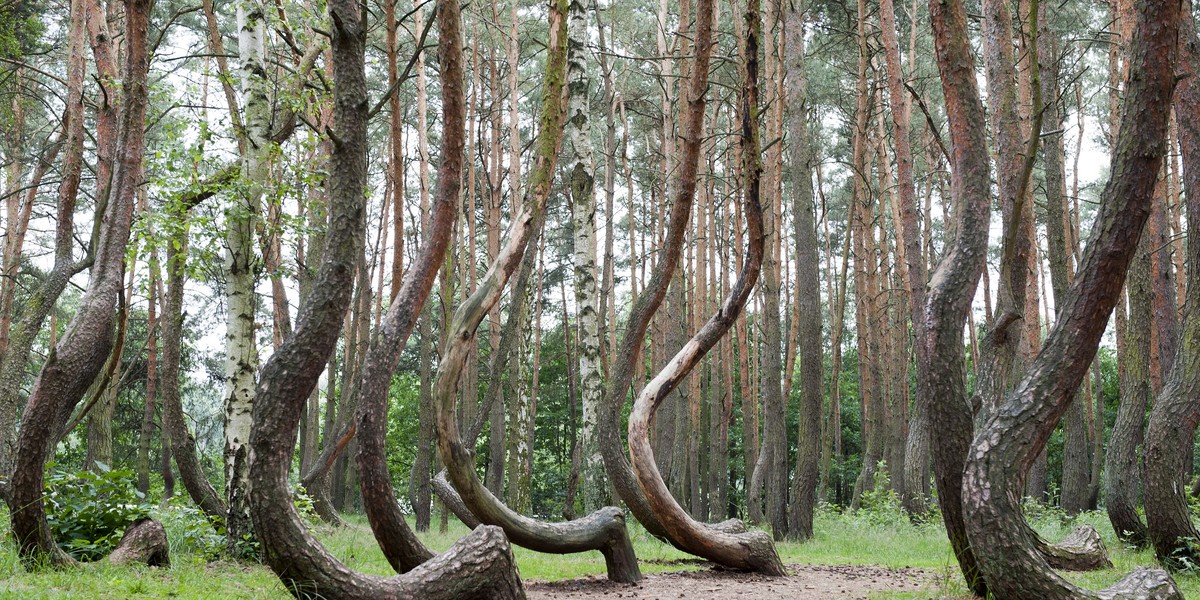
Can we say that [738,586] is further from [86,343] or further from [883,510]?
[883,510]

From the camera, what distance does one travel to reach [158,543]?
598 centimetres

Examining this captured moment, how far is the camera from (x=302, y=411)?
3932 mm

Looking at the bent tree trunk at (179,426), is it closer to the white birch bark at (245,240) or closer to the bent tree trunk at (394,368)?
the white birch bark at (245,240)

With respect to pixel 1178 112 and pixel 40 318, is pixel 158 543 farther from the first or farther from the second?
pixel 1178 112

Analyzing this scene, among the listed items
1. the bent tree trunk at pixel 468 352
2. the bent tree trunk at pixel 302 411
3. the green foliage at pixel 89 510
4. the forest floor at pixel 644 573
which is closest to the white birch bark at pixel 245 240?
the green foliage at pixel 89 510

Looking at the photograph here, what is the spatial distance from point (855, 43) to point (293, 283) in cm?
1737

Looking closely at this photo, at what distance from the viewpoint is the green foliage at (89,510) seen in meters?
6.00

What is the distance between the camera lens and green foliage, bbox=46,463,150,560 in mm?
5996

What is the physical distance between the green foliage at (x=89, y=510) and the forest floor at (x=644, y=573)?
468 millimetres

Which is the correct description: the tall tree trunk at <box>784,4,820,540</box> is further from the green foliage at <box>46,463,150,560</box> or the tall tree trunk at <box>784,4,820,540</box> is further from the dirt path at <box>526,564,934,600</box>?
the green foliage at <box>46,463,150,560</box>

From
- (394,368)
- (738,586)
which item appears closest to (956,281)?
(738,586)

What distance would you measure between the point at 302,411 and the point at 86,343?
197 centimetres

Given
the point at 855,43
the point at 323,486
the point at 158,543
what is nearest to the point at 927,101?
the point at 855,43

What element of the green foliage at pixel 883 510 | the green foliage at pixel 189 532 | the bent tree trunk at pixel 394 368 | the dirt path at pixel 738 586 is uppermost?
the bent tree trunk at pixel 394 368
